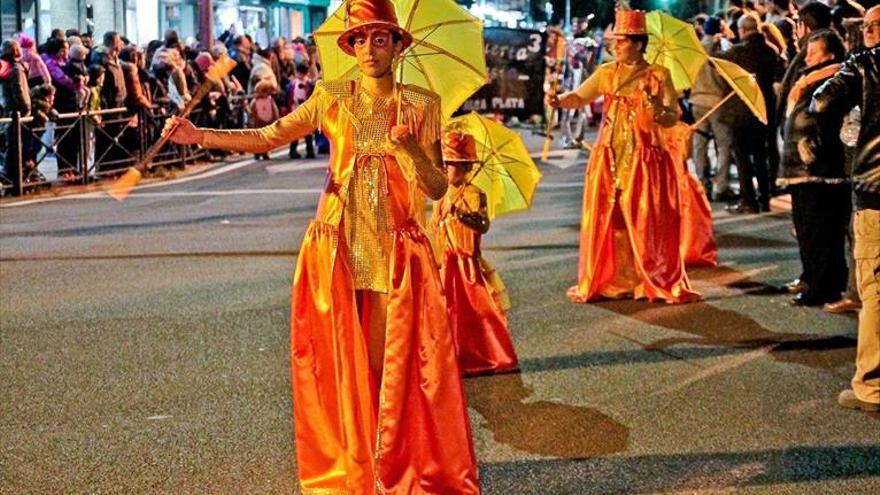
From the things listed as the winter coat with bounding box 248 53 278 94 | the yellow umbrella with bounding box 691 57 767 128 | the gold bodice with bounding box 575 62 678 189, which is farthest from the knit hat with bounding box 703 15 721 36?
the winter coat with bounding box 248 53 278 94

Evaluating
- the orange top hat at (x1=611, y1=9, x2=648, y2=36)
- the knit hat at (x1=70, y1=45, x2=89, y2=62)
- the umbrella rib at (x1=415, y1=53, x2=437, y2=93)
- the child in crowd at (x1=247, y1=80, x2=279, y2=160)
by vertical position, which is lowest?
the child in crowd at (x1=247, y1=80, x2=279, y2=160)

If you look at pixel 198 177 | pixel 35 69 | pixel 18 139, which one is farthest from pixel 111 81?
pixel 18 139

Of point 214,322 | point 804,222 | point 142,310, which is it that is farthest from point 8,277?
point 804,222

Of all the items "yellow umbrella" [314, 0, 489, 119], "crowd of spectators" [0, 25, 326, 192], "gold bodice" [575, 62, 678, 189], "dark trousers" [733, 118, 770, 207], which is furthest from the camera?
"crowd of spectators" [0, 25, 326, 192]

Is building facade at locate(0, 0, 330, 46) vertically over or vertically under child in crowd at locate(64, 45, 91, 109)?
over

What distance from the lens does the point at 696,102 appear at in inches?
640

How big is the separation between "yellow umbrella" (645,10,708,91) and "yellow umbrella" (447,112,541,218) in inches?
109

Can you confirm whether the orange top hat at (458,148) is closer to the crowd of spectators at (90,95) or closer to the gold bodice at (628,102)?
the gold bodice at (628,102)

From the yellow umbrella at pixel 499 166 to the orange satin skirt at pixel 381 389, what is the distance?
8.94ft

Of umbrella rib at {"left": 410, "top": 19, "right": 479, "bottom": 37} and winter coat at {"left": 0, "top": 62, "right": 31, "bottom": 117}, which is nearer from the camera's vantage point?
umbrella rib at {"left": 410, "top": 19, "right": 479, "bottom": 37}

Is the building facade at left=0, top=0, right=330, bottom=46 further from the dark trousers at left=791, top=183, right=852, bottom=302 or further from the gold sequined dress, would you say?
the gold sequined dress

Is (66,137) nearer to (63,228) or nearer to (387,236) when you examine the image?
(63,228)

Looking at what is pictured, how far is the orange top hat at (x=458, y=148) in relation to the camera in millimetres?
7730

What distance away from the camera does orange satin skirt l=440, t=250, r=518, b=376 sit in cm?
784
